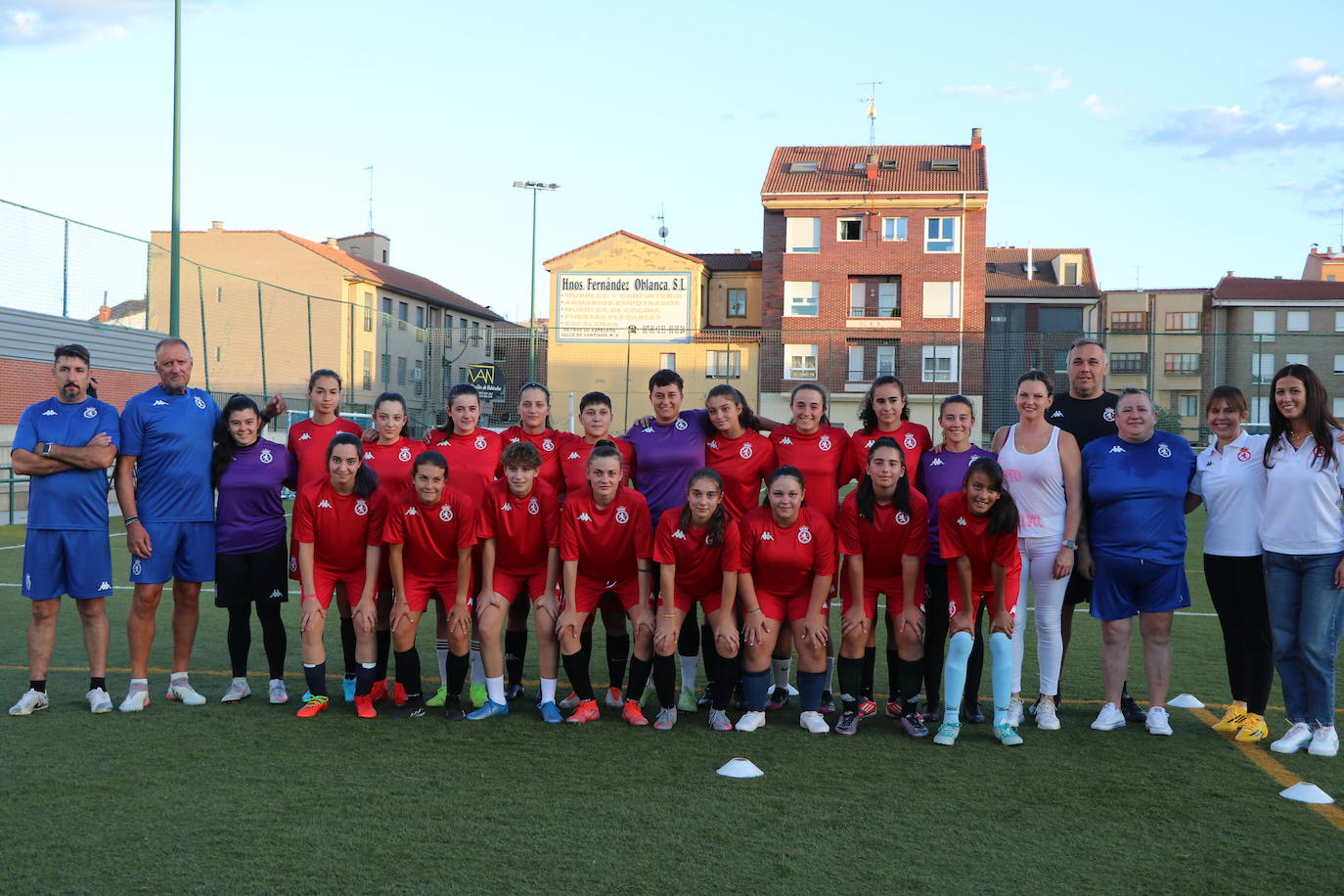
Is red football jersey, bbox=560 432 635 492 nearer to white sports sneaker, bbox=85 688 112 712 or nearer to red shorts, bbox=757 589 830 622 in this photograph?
red shorts, bbox=757 589 830 622

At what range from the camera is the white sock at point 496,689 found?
214 inches

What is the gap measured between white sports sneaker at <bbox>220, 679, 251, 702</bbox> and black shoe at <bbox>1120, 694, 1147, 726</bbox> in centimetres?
445

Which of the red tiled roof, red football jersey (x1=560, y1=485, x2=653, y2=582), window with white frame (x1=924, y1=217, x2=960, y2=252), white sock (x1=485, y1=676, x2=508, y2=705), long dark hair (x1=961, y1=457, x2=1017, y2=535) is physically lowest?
white sock (x1=485, y1=676, x2=508, y2=705)

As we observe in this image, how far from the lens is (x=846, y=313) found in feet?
123

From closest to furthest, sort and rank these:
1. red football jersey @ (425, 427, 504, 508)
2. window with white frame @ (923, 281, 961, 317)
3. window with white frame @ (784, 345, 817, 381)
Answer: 1. red football jersey @ (425, 427, 504, 508)
2. window with white frame @ (784, 345, 817, 381)
3. window with white frame @ (923, 281, 961, 317)

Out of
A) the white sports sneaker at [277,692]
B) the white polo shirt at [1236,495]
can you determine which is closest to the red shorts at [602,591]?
the white sports sneaker at [277,692]

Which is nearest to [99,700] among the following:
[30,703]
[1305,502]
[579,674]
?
[30,703]

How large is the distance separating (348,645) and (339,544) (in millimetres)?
770

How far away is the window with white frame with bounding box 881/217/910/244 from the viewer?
36938 millimetres

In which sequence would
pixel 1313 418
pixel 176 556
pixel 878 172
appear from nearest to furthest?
pixel 1313 418 → pixel 176 556 → pixel 878 172

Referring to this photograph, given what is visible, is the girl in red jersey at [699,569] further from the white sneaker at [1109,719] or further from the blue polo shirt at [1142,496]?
the blue polo shirt at [1142,496]

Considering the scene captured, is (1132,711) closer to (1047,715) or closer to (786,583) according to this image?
(1047,715)

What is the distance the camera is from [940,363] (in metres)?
22.9

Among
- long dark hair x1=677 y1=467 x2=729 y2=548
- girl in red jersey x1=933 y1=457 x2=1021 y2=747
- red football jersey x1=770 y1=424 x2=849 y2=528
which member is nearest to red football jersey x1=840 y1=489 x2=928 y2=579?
girl in red jersey x1=933 y1=457 x2=1021 y2=747
